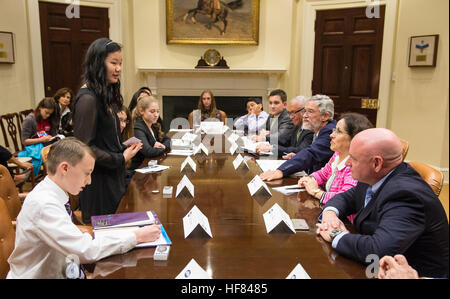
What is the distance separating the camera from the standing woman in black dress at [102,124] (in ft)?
6.42

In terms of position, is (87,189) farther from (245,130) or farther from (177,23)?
(177,23)

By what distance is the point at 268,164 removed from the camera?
296cm

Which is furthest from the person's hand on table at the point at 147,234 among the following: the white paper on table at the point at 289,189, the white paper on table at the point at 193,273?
the white paper on table at the point at 289,189

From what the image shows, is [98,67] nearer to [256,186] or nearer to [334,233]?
[256,186]

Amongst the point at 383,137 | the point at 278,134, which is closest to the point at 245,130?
the point at 278,134

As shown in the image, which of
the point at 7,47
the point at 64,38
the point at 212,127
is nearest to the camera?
the point at 212,127

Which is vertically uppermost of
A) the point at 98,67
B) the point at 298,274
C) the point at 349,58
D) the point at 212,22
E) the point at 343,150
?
the point at 212,22

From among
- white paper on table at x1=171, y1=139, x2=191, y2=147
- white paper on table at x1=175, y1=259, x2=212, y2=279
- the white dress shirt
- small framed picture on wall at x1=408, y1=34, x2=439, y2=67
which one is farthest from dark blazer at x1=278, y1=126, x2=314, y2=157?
small framed picture on wall at x1=408, y1=34, x2=439, y2=67

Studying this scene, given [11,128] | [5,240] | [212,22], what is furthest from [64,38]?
[5,240]

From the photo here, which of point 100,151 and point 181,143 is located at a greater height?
point 100,151

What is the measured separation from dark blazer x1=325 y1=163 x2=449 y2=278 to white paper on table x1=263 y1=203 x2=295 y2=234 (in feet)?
0.89

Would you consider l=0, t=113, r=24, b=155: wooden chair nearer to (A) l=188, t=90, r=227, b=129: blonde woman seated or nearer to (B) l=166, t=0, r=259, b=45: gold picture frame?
(A) l=188, t=90, r=227, b=129: blonde woman seated

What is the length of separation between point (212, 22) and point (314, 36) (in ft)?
6.63

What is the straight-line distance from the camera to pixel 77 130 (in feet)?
6.45
